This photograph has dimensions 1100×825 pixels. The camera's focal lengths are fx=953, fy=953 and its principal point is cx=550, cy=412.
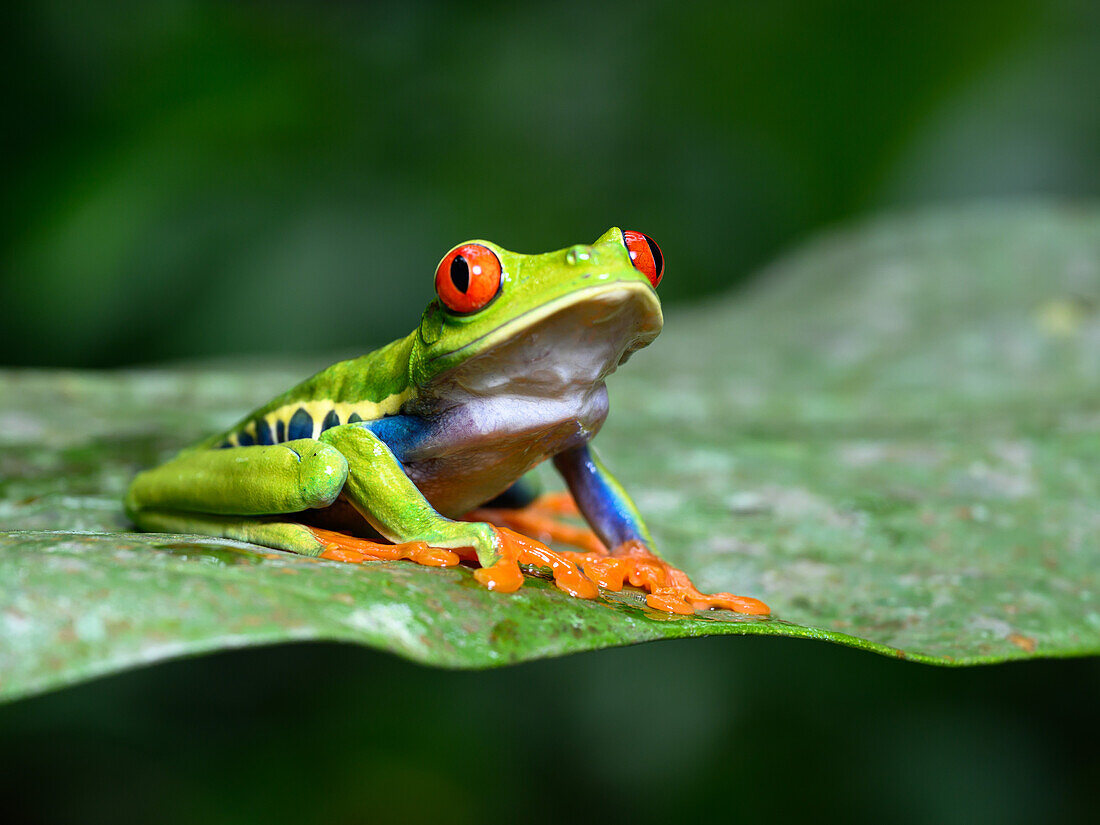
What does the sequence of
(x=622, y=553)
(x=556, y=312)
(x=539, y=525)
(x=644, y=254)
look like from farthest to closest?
(x=539, y=525)
(x=622, y=553)
(x=644, y=254)
(x=556, y=312)

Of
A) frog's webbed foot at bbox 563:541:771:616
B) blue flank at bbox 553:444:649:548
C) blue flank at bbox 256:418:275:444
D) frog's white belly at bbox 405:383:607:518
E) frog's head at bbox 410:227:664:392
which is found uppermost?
blue flank at bbox 256:418:275:444

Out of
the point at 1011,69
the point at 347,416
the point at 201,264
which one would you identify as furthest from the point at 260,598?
the point at 1011,69

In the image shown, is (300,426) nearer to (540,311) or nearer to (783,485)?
(540,311)

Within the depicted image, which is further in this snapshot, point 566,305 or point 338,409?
point 338,409

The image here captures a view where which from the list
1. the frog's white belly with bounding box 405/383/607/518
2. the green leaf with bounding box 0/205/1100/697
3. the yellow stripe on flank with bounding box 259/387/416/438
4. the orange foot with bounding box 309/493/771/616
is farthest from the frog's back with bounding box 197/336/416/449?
the green leaf with bounding box 0/205/1100/697

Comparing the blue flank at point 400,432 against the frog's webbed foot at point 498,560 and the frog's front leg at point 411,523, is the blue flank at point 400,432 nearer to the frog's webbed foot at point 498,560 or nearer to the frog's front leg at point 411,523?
the frog's front leg at point 411,523

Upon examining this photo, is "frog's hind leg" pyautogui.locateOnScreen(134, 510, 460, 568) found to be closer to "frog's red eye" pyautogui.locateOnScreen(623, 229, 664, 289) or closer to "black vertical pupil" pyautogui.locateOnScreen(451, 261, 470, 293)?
"black vertical pupil" pyautogui.locateOnScreen(451, 261, 470, 293)

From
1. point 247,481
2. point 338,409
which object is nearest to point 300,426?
point 338,409
